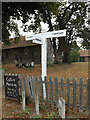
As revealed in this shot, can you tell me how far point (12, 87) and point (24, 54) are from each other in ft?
63.5

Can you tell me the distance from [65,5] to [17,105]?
1816 cm

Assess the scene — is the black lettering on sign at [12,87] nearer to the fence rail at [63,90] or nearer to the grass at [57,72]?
the fence rail at [63,90]

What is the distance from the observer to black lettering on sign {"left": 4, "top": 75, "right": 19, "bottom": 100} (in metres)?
3.75

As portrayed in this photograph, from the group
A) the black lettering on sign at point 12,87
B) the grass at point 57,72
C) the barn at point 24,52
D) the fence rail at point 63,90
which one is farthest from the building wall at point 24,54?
the fence rail at point 63,90

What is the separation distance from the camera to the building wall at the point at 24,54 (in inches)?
832

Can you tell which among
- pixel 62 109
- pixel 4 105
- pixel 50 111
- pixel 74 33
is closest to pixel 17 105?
pixel 4 105

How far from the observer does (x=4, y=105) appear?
3.74 meters

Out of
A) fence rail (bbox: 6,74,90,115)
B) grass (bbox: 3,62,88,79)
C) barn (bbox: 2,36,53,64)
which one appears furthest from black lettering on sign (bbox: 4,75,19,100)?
barn (bbox: 2,36,53,64)

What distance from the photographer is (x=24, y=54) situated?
22.8m

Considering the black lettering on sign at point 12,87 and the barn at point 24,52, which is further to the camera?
the barn at point 24,52

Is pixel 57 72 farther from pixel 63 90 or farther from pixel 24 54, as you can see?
pixel 24 54

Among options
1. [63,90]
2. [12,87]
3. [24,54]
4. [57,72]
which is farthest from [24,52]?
[63,90]

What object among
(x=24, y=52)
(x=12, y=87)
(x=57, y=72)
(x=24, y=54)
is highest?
(x=24, y=52)

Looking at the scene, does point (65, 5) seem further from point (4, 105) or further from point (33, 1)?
point (4, 105)
